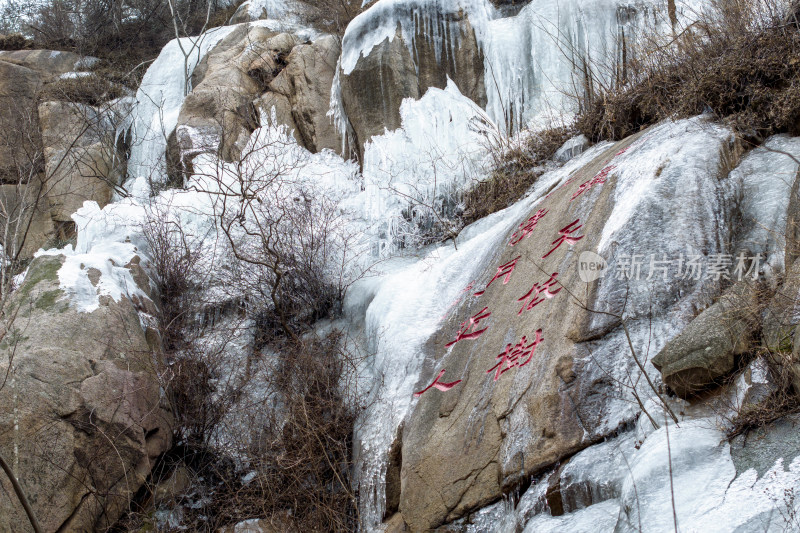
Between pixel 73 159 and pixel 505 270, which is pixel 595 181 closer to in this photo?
pixel 505 270

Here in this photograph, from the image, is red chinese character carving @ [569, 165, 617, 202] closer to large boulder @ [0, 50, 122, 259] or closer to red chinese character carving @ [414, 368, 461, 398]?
red chinese character carving @ [414, 368, 461, 398]

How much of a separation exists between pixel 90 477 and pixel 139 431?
1.47 feet

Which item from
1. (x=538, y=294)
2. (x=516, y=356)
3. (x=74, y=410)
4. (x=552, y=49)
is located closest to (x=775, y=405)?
(x=516, y=356)

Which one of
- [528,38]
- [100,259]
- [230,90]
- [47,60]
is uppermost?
[47,60]

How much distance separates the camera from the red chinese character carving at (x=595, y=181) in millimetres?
4434

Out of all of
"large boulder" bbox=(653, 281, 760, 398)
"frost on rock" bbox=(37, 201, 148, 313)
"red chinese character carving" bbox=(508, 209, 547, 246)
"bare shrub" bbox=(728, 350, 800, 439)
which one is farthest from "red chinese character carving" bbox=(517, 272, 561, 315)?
"frost on rock" bbox=(37, 201, 148, 313)

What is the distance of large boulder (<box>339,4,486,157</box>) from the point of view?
27.4ft

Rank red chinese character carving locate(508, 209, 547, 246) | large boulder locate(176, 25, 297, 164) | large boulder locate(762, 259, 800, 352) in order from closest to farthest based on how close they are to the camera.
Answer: large boulder locate(762, 259, 800, 352), red chinese character carving locate(508, 209, 547, 246), large boulder locate(176, 25, 297, 164)

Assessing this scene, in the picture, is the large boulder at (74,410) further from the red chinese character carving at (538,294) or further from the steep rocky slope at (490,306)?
the red chinese character carving at (538,294)

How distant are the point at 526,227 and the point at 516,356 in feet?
4.26

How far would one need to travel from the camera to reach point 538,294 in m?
4.08

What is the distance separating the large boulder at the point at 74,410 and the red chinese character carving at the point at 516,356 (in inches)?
101

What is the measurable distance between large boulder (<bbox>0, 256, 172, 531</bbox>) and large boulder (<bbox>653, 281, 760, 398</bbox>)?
3506 millimetres

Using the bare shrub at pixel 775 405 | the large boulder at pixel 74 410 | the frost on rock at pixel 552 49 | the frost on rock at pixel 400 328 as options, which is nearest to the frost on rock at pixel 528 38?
the frost on rock at pixel 552 49
